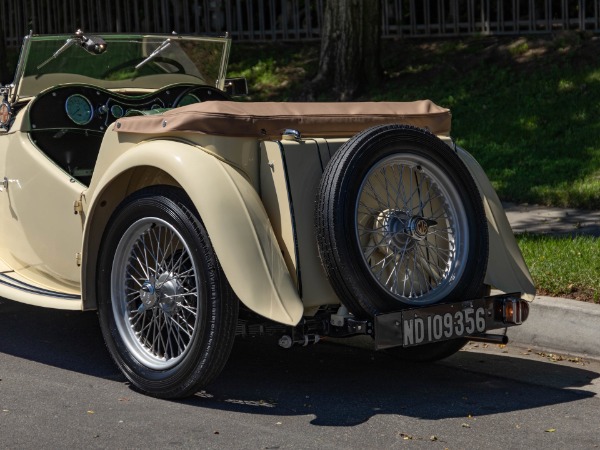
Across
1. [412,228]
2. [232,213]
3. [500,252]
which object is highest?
[232,213]

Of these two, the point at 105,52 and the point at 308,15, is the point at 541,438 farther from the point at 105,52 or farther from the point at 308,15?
the point at 308,15

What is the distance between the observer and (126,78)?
7.19m

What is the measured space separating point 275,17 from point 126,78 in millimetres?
11092

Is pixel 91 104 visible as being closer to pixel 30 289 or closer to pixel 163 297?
pixel 30 289

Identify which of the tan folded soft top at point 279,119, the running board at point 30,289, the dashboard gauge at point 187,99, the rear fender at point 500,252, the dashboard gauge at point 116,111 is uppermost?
the dashboard gauge at point 187,99

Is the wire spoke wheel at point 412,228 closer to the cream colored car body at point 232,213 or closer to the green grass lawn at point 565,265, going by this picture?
the cream colored car body at point 232,213

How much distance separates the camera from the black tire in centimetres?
485

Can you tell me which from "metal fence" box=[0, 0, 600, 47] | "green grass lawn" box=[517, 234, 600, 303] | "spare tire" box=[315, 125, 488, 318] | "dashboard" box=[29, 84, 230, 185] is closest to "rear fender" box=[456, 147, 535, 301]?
"spare tire" box=[315, 125, 488, 318]

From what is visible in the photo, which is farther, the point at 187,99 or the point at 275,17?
the point at 275,17

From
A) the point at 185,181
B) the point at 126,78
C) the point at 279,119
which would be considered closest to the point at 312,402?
the point at 185,181

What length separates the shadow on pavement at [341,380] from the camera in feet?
16.5

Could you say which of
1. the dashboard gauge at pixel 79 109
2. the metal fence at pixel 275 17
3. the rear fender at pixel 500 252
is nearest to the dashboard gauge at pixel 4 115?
the dashboard gauge at pixel 79 109

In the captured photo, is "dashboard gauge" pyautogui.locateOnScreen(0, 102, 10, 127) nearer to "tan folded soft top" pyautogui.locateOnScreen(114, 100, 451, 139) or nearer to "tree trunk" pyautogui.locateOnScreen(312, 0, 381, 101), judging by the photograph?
"tan folded soft top" pyautogui.locateOnScreen(114, 100, 451, 139)

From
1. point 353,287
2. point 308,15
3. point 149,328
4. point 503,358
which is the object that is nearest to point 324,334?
point 353,287
